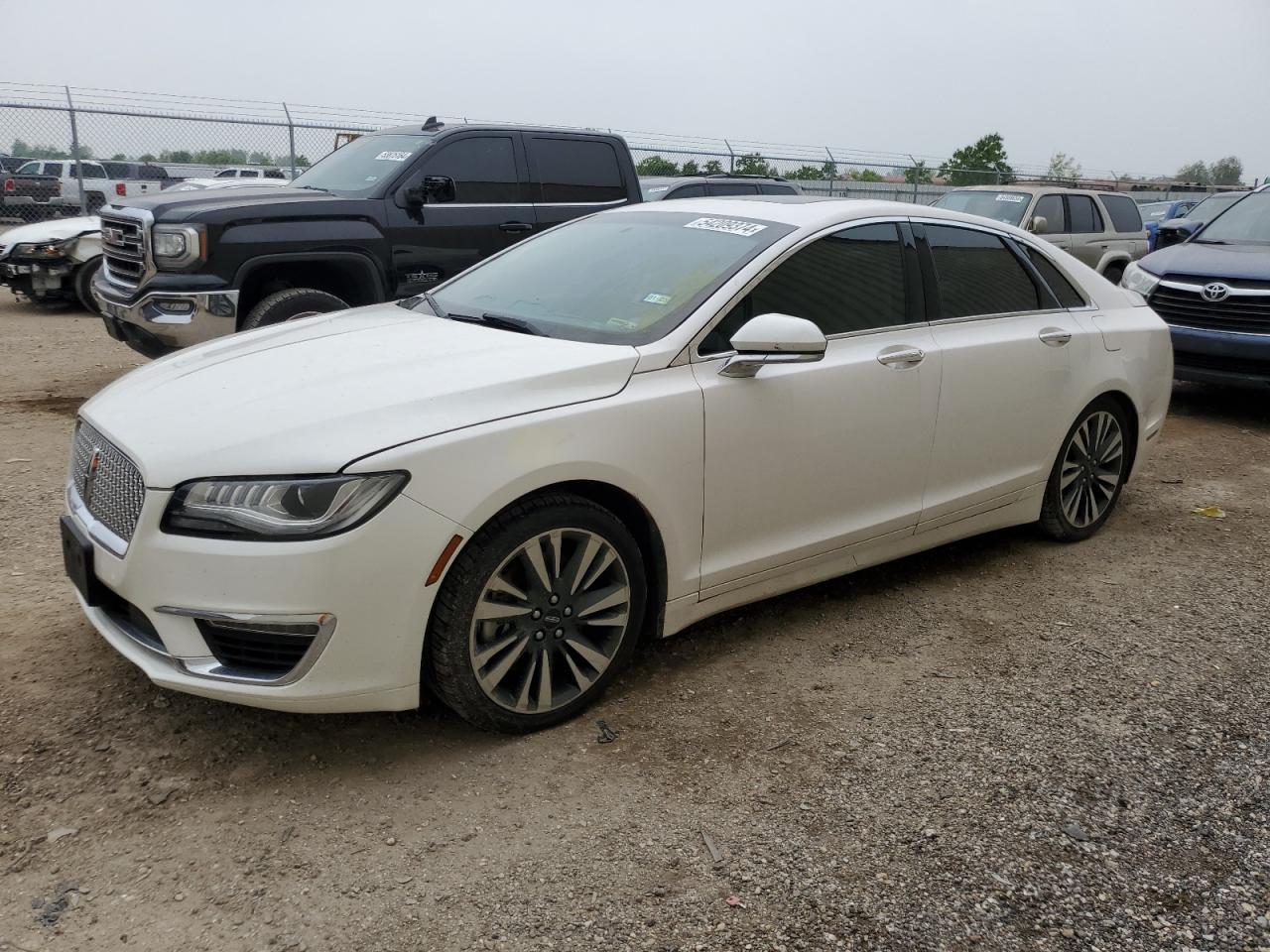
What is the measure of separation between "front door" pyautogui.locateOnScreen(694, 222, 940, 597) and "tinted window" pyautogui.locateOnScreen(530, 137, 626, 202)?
4459 mm

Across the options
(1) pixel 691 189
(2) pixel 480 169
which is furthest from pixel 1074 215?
(2) pixel 480 169

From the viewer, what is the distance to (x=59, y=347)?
371 inches

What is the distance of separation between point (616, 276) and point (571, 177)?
15.4 ft

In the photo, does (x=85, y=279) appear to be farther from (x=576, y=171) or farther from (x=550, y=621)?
(x=550, y=621)

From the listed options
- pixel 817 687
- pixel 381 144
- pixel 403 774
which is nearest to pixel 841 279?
Answer: pixel 817 687

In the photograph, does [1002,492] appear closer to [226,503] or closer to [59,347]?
[226,503]

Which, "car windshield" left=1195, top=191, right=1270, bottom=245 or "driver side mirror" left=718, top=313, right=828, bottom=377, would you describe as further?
"car windshield" left=1195, top=191, right=1270, bottom=245

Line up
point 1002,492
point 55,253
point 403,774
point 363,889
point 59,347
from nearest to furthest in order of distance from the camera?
1. point 363,889
2. point 403,774
3. point 1002,492
4. point 59,347
5. point 55,253

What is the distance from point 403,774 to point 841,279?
2.33 meters

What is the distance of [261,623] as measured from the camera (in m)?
2.72

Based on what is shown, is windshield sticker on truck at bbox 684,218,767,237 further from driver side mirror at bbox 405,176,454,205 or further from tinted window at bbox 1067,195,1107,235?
tinted window at bbox 1067,195,1107,235

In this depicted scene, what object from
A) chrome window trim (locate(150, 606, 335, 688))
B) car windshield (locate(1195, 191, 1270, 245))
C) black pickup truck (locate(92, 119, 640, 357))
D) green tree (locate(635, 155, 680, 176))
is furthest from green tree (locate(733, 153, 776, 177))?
chrome window trim (locate(150, 606, 335, 688))

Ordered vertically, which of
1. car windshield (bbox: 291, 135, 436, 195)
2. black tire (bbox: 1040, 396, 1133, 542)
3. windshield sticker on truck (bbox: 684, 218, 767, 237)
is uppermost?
car windshield (bbox: 291, 135, 436, 195)

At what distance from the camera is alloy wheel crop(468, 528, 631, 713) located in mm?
3035
